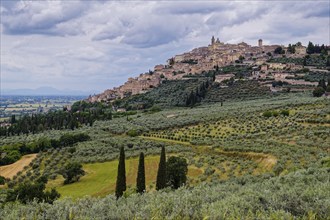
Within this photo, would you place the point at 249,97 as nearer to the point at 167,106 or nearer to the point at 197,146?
the point at 167,106

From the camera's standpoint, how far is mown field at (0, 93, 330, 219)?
10.1 m

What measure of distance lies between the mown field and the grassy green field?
0.11 m

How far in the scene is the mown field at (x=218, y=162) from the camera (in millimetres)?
10062

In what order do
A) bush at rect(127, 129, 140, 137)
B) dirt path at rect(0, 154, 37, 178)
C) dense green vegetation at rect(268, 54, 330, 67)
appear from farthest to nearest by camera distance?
dense green vegetation at rect(268, 54, 330, 67), bush at rect(127, 129, 140, 137), dirt path at rect(0, 154, 37, 178)

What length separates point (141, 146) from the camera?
48969 millimetres

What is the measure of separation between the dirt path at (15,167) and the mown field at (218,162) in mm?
1427

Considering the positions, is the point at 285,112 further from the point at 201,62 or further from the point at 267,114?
the point at 201,62

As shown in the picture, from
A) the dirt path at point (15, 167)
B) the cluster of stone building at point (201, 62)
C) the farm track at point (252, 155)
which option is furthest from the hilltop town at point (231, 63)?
the dirt path at point (15, 167)

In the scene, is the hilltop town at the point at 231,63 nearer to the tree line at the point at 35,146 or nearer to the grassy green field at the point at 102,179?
the tree line at the point at 35,146

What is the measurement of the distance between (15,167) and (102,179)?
17.3 m

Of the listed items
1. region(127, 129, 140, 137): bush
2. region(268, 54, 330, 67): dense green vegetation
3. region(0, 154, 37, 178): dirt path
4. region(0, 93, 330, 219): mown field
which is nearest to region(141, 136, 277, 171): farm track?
region(0, 93, 330, 219): mown field

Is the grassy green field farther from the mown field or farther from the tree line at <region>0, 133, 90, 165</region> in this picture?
the tree line at <region>0, 133, 90, 165</region>

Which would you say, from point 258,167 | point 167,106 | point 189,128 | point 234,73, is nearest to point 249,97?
point 167,106

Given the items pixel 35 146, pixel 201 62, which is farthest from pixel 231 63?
pixel 35 146
